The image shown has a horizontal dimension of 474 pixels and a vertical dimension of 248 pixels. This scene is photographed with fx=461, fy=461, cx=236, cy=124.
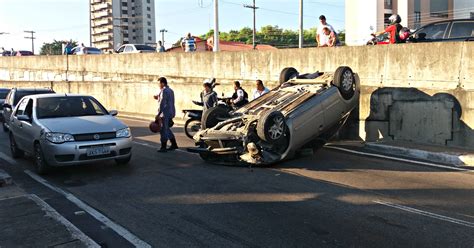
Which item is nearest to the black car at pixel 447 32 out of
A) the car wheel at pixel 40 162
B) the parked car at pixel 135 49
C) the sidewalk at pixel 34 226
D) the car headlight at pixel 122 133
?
the car headlight at pixel 122 133

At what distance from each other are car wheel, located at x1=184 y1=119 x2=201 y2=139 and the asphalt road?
324 centimetres

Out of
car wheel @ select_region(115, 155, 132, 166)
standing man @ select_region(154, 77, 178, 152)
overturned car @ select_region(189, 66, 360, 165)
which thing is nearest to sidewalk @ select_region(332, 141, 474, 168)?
overturned car @ select_region(189, 66, 360, 165)

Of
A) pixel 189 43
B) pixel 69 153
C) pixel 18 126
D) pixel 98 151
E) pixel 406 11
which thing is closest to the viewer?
pixel 69 153

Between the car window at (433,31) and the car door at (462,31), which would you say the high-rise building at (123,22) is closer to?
the car window at (433,31)

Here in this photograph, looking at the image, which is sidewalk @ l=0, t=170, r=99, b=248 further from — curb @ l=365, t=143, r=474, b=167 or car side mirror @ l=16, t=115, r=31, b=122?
curb @ l=365, t=143, r=474, b=167

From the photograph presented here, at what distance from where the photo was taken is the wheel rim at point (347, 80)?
988 cm

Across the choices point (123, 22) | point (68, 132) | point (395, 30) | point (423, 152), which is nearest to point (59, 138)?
point (68, 132)

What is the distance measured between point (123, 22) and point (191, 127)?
489ft

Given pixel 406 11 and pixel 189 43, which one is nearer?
pixel 189 43

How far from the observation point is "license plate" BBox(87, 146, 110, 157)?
820 cm

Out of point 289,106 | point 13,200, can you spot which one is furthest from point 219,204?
point 289,106

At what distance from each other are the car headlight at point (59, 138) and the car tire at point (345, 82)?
5421 mm

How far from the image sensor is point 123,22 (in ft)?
504

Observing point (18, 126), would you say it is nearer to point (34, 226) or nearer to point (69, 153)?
point (69, 153)
